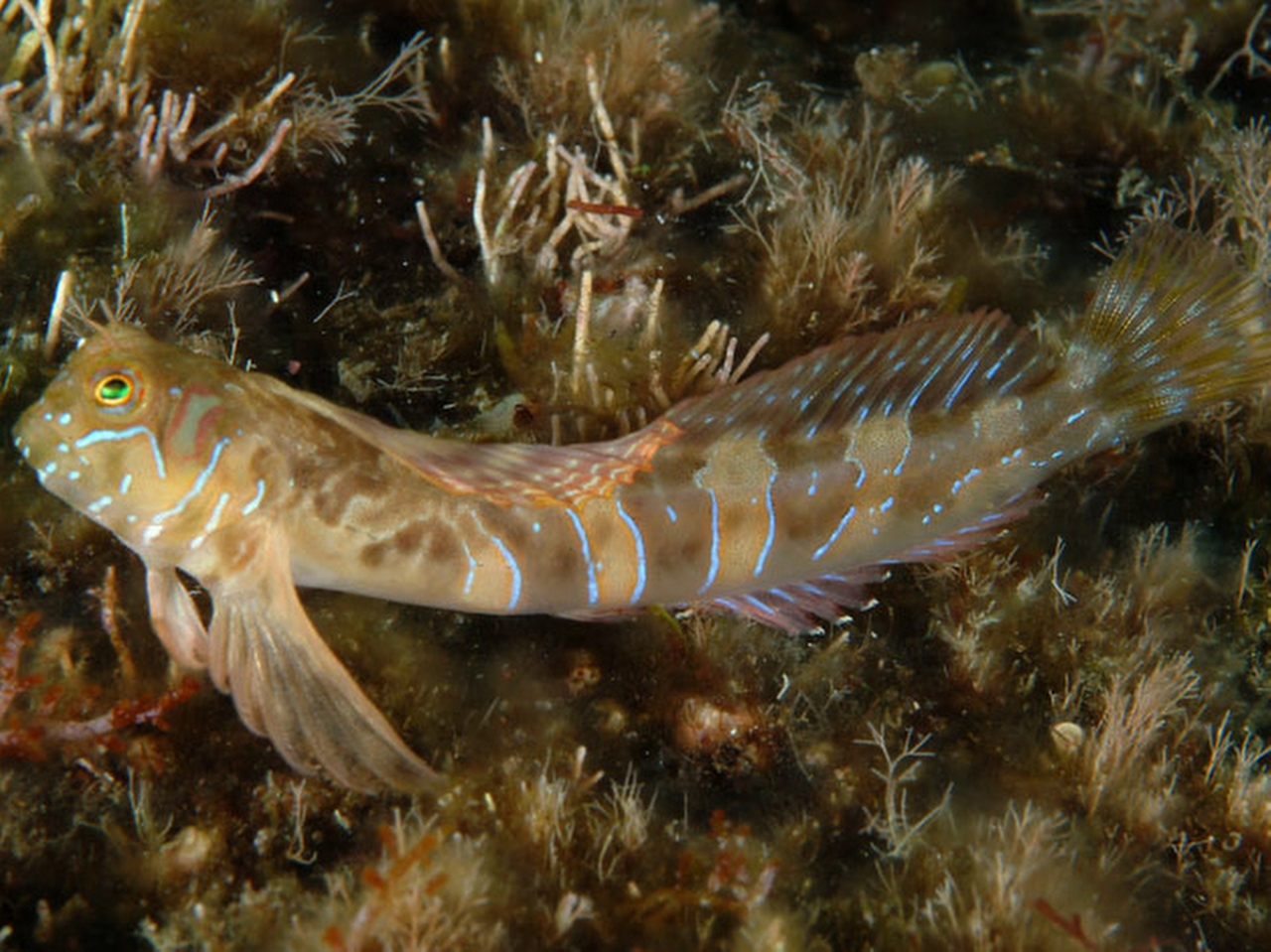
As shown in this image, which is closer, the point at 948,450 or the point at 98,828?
the point at 98,828

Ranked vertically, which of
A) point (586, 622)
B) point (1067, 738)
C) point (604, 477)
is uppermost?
point (604, 477)

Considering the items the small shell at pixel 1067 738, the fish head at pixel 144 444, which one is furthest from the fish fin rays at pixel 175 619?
the small shell at pixel 1067 738

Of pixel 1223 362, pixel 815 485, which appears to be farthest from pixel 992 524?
pixel 1223 362

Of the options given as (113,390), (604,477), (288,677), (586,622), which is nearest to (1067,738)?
(586,622)

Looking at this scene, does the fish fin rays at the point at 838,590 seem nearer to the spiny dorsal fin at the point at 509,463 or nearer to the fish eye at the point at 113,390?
the spiny dorsal fin at the point at 509,463

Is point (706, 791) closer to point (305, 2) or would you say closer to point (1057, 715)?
point (1057, 715)

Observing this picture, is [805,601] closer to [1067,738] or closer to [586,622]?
[586,622]
